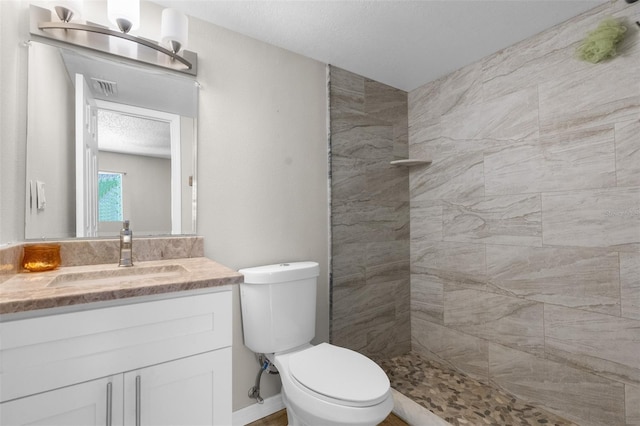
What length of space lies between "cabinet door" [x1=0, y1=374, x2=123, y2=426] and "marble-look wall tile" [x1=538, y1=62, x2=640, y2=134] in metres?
2.30

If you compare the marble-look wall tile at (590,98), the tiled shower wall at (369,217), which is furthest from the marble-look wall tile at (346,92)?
the marble-look wall tile at (590,98)

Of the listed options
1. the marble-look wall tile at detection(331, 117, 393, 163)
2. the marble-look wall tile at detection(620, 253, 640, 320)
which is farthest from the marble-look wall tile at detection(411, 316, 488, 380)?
the marble-look wall tile at detection(331, 117, 393, 163)

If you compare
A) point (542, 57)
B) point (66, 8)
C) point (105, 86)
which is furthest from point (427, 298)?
point (66, 8)

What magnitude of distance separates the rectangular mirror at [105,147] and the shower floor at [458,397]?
1.68 m

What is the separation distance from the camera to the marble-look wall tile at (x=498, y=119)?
1.83 m

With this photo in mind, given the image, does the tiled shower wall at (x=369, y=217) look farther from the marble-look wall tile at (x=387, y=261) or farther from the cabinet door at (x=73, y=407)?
the cabinet door at (x=73, y=407)

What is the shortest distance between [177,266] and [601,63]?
7.50 feet

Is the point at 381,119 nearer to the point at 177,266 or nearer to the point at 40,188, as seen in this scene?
the point at 177,266

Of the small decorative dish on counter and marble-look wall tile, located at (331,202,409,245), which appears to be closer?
the small decorative dish on counter

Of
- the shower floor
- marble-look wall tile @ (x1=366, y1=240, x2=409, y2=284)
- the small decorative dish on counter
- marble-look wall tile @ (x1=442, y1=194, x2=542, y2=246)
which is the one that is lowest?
the shower floor

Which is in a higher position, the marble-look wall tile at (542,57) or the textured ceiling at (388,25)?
the textured ceiling at (388,25)

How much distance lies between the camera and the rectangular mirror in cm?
127

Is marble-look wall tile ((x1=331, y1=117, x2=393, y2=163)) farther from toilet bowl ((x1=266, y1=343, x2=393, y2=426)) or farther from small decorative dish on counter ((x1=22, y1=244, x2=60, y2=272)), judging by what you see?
small decorative dish on counter ((x1=22, y1=244, x2=60, y2=272))

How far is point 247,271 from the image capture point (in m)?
1.59
